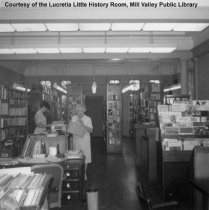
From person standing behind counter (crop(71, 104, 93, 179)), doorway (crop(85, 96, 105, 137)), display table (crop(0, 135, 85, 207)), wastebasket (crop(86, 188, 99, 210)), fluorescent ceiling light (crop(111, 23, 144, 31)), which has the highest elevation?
fluorescent ceiling light (crop(111, 23, 144, 31))

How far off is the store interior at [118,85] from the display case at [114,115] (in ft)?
0.11

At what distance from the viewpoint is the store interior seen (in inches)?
205

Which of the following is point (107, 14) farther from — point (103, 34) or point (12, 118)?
point (12, 118)

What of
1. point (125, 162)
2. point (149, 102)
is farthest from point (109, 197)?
point (149, 102)

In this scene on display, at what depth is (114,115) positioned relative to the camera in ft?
38.4

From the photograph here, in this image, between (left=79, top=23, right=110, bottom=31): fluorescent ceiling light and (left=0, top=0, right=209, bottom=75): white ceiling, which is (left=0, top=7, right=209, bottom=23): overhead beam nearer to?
(left=0, top=0, right=209, bottom=75): white ceiling

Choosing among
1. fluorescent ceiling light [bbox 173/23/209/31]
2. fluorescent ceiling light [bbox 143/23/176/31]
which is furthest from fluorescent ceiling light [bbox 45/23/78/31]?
fluorescent ceiling light [bbox 173/23/209/31]

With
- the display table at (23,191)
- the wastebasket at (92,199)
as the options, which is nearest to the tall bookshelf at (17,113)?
the wastebasket at (92,199)

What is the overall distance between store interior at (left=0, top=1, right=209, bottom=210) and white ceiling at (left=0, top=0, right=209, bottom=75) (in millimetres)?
16

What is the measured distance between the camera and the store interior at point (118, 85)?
5195mm

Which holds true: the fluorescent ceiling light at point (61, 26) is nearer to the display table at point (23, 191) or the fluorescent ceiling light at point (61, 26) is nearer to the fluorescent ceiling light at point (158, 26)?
the fluorescent ceiling light at point (158, 26)

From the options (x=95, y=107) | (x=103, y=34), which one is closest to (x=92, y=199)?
(x=103, y=34)

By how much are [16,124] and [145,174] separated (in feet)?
16.6

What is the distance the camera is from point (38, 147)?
17.3 ft
